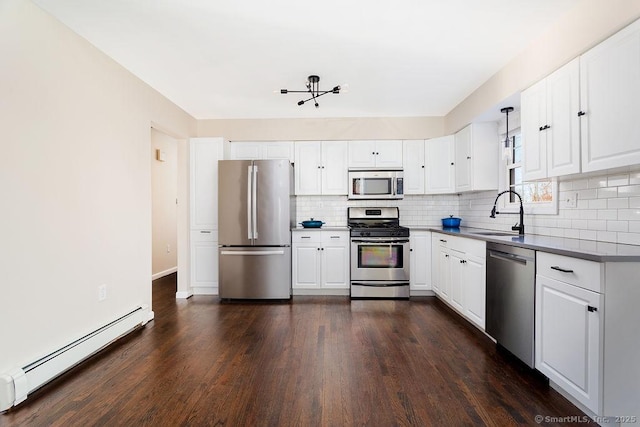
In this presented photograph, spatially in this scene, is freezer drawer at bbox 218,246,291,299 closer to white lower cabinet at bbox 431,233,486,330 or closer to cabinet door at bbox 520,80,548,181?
white lower cabinet at bbox 431,233,486,330

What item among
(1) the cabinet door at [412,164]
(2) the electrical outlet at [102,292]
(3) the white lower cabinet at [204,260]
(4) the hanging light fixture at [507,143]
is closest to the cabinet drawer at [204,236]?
(3) the white lower cabinet at [204,260]

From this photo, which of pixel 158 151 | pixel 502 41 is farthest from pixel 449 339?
pixel 158 151

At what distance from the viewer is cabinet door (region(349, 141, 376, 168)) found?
432 cm

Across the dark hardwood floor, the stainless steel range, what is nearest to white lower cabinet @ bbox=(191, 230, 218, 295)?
the dark hardwood floor

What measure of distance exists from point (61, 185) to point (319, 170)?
290 centimetres

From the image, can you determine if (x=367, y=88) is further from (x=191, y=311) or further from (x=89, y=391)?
(x=89, y=391)

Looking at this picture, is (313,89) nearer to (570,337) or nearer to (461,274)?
(461,274)

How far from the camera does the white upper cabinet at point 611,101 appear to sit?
164 centimetres

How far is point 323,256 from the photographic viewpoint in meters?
4.07

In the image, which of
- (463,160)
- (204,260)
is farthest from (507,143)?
(204,260)

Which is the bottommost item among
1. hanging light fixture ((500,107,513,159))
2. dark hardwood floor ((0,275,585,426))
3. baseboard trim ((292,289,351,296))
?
dark hardwood floor ((0,275,585,426))

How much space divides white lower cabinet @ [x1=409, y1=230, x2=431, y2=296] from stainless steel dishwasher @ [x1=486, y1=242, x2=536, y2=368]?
4.70 ft

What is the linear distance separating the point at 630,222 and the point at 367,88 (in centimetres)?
248

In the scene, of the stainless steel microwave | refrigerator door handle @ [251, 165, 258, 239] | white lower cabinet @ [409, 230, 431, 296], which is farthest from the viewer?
the stainless steel microwave
